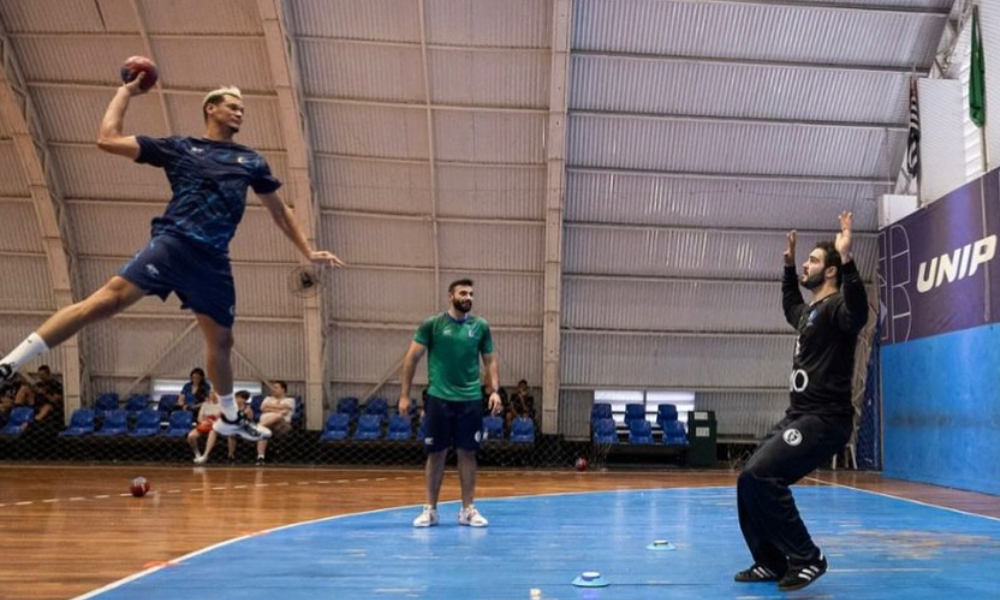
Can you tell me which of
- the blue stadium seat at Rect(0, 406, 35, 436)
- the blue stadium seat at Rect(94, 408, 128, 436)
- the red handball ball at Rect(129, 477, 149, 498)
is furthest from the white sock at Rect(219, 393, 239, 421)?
the blue stadium seat at Rect(0, 406, 35, 436)

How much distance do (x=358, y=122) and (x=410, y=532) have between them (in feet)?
41.4

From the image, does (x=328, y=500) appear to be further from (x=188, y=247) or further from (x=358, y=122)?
(x=358, y=122)

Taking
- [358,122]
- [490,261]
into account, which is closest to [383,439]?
[490,261]

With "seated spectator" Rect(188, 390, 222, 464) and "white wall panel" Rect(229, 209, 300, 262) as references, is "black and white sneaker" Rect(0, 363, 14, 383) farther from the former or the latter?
"white wall panel" Rect(229, 209, 300, 262)

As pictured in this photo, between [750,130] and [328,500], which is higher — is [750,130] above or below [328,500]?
Result: above

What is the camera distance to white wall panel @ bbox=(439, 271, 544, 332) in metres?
20.0

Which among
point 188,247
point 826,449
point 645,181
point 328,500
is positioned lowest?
point 328,500

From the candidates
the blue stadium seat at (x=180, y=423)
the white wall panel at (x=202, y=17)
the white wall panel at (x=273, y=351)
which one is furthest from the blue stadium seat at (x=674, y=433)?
the white wall panel at (x=202, y=17)

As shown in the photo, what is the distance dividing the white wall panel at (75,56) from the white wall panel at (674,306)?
35.1 ft

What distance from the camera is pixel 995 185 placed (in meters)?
12.7

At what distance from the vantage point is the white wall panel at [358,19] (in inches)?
661

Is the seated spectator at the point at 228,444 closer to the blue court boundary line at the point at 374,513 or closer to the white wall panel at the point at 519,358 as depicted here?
the white wall panel at the point at 519,358

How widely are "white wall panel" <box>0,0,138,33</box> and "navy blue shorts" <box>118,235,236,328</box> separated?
580 inches

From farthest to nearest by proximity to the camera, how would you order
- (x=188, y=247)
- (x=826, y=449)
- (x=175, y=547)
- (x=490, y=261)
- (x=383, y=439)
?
(x=490, y=261) < (x=383, y=439) < (x=175, y=547) < (x=826, y=449) < (x=188, y=247)
